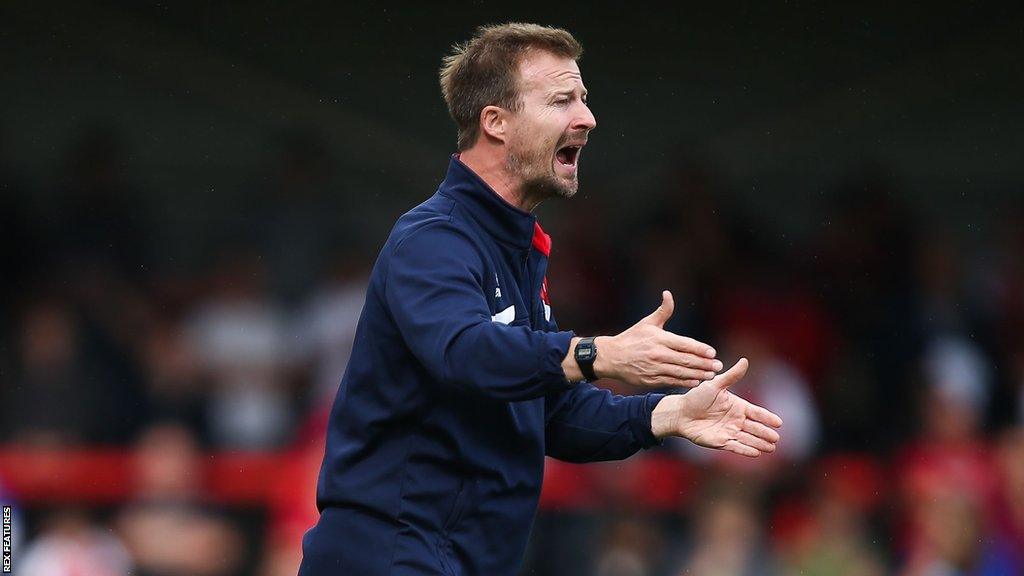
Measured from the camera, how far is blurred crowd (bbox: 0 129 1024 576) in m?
6.12

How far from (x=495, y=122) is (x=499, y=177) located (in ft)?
0.39

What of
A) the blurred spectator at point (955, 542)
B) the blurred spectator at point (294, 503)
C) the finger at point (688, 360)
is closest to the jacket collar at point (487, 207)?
the finger at point (688, 360)

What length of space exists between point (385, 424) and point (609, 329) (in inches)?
177

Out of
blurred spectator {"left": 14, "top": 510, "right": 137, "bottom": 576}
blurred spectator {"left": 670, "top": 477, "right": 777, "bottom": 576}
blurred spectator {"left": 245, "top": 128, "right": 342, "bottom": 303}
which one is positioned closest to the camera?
blurred spectator {"left": 670, "top": 477, "right": 777, "bottom": 576}

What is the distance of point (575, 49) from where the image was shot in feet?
9.96

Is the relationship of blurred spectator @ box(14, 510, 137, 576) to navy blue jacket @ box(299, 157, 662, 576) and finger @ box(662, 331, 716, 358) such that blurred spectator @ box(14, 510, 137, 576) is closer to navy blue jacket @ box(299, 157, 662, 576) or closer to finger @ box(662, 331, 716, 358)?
navy blue jacket @ box(299, 157, 662, 576)

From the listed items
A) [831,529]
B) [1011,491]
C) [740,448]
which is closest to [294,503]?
[831,529]

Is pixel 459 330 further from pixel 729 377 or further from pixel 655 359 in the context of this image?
pixel 729 377

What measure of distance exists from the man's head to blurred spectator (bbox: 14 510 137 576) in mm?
3849

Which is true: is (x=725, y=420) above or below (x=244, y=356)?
above

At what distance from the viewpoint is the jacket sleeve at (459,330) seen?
246 cm

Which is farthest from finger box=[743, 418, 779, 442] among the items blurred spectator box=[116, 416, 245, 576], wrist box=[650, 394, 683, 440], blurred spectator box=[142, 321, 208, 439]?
blurred spectator box=[142, 321, 208, 439]

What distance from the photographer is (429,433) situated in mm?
2746

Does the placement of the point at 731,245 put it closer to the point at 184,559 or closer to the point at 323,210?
the point at 323,210
